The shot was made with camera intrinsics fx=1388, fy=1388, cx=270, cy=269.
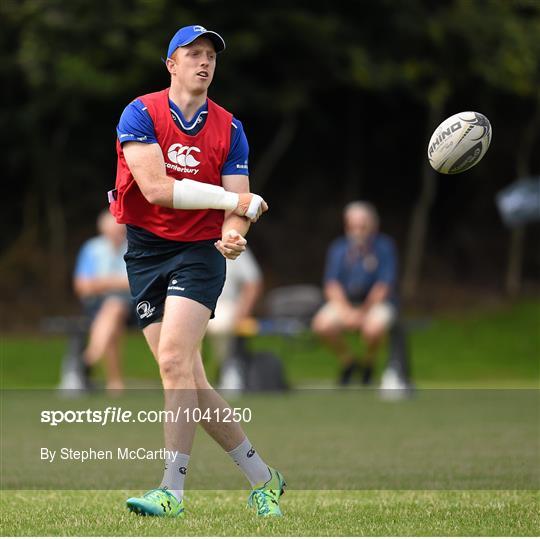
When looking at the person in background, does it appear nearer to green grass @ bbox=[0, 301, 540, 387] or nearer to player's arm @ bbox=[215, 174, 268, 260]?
green grass @ bbox=[0, 301, 540, 387]

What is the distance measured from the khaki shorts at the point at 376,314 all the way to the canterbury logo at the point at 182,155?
9.23 m

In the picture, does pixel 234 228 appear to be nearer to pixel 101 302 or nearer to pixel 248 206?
pixel 248 206

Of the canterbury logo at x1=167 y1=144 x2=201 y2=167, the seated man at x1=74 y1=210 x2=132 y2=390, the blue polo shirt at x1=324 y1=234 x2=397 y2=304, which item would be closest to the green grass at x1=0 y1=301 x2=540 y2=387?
the blue polo shirt at x1=324 y1=234 x2=397 y2=304

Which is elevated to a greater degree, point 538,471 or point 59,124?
point 59,124

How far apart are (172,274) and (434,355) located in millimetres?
15793

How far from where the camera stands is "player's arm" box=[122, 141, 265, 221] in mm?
6312

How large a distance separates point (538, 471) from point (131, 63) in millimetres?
16532

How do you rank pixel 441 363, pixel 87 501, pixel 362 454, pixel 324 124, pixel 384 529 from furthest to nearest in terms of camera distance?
pixel 324 124 < pixel 441 363 < pixel 362 454 < pixel 87 501 < pixel 384 529

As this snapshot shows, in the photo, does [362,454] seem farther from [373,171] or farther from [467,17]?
[373,171]

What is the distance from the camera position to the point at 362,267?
15766mm

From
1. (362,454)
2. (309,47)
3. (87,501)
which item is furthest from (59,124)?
(87,501)

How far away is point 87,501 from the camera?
6980mm

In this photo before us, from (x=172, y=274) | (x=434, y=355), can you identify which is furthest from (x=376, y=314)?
(x=172, y=274)

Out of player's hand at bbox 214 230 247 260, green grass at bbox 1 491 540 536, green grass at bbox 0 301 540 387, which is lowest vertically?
green grass at bbox 0 301 540 387
